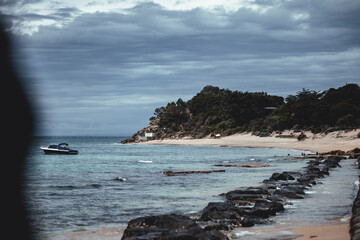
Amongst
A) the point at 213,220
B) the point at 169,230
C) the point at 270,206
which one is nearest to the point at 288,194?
the point at 270,206

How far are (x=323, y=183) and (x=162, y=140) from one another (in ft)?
400

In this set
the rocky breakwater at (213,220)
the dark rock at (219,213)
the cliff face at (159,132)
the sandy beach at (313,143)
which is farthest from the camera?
the cliff face at (159,132)

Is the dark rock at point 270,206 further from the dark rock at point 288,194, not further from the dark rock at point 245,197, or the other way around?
the dark rock at point 288,194

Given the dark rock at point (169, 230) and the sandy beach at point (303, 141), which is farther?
the sandy beach at point (303, 141)

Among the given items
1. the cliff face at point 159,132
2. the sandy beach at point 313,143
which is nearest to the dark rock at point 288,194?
the sandy beach at point 313,143

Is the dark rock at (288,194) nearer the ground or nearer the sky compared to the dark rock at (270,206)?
nearer the ground

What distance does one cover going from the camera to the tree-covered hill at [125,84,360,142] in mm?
78875

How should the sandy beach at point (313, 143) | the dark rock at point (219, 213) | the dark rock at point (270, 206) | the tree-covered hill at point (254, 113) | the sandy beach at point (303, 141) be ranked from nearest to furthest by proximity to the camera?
the sandy beach at point (313, 143) < the dark rock at point (219, 213) < the dark rock at point (270, 206) < the sandy beach at point (303, 141) < the tree-covered hill at point (254, 113)

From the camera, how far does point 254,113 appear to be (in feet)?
371

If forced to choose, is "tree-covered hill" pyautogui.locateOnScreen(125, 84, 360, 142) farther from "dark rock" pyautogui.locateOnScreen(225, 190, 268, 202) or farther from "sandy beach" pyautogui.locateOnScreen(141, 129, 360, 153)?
"dark rock" pyautogui.locateOnScreen(225, 190, 268, 202)

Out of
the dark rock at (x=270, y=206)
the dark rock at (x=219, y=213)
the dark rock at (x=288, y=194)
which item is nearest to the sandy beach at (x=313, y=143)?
the dark rock at (x=219, y=213)

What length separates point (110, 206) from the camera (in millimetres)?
16141

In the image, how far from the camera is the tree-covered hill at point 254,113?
259ft

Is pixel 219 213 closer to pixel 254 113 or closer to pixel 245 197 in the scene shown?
pixel 245 197
